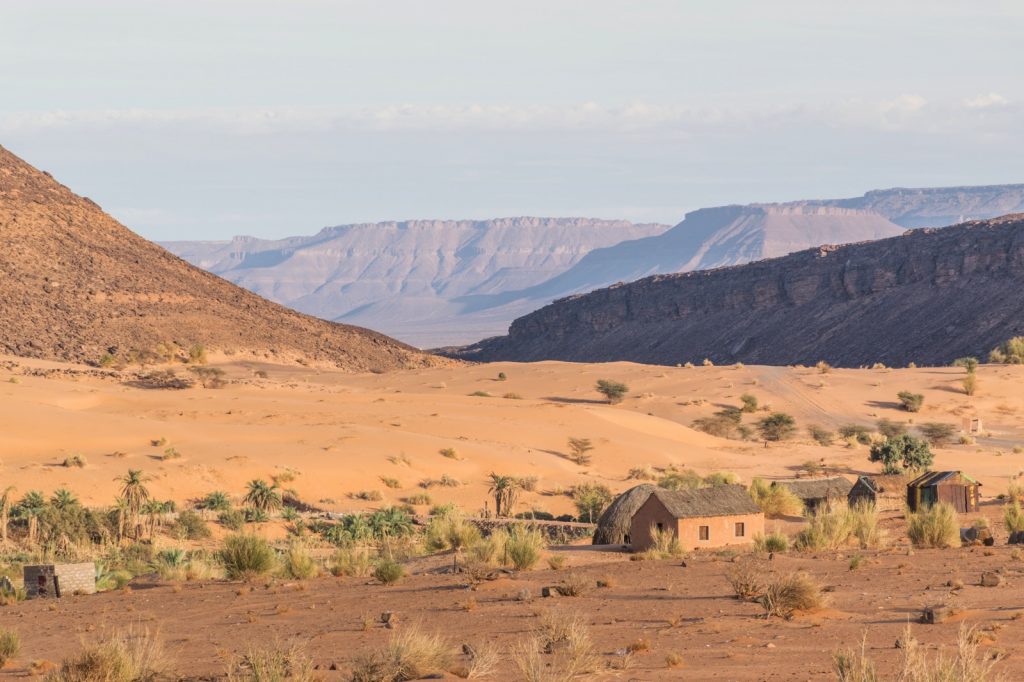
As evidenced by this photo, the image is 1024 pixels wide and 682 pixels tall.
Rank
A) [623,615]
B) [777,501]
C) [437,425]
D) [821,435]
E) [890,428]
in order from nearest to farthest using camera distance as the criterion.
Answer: [623,615] < [777,501] < [437,425] < [821,435] < [890,428]

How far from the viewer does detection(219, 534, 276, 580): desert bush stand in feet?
77.7

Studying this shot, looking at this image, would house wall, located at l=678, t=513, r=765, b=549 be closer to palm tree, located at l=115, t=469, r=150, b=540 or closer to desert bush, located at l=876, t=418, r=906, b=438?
palm tree, located at l=115, t=469, r=150, b=540

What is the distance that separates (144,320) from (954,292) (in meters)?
77.2

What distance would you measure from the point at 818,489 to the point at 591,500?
707cm

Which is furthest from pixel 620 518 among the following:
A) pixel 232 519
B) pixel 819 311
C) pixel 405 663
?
pixel 819 311

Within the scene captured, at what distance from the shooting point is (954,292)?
448ft

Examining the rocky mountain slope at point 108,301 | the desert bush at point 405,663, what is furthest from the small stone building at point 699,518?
the rocky mountain slope at point 108,301

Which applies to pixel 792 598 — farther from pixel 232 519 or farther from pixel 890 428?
pixel 890 428

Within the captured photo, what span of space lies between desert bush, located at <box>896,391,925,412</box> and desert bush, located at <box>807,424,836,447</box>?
9184 mm

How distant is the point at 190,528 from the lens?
37.1 m

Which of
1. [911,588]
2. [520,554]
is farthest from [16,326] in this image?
[911,588]

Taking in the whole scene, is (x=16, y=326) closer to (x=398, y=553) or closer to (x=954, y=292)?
(x=398, y=553)

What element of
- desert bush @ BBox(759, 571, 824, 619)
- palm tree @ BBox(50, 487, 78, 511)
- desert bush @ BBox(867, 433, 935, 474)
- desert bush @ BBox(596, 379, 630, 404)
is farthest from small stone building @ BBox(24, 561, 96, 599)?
desert bush @ BBox(596, 379, 630, 404)

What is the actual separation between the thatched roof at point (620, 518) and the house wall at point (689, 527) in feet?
3.88
